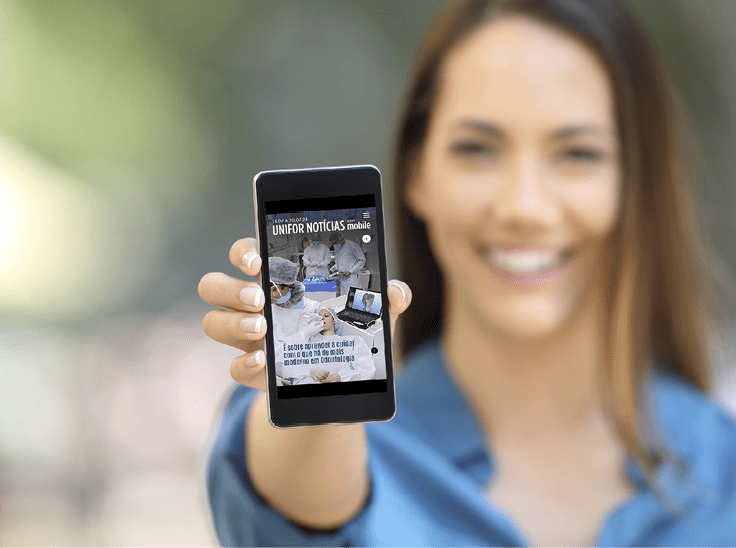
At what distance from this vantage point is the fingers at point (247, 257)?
1.88 feet

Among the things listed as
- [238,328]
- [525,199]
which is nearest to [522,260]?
[525,199]

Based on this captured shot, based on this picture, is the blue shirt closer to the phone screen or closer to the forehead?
the phone screen

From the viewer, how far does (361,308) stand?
0.61 meters

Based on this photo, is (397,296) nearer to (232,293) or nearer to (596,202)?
(232,293)

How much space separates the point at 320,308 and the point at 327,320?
14 mm

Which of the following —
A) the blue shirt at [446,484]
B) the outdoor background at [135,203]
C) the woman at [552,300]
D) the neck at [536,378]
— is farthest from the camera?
the outdoor background at [135,203]

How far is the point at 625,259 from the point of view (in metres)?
1.03

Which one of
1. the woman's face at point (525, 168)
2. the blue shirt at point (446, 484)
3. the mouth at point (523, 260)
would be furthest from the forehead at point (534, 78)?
the blue shirt at point (446, 484)

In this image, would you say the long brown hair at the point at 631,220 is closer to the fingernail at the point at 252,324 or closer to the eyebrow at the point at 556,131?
the eyebrow at the point at 556,131

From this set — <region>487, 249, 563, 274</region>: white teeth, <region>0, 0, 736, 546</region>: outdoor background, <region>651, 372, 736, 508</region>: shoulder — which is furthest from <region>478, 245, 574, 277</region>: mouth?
<region>0, 0, 736, 546</region>: outdoor background

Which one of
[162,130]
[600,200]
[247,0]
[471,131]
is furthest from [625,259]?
[162,130]

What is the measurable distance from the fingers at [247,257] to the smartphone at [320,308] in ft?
0.04

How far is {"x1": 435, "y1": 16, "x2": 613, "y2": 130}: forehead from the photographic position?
979 mm

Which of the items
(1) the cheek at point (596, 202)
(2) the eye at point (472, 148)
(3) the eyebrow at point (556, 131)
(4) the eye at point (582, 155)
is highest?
(3) the eyebrow at point (556, 131)
